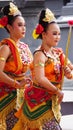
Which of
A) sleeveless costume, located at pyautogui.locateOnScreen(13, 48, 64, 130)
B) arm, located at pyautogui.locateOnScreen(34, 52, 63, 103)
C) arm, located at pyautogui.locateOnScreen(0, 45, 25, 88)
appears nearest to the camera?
arm, located at pyautogui.locateOnScreen(34, 52, 63, 103)

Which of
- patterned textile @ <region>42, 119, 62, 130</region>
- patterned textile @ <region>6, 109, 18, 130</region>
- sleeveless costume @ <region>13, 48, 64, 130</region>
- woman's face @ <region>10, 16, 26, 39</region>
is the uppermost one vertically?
woman's face @ <region>10, 16, 26, 39</region>

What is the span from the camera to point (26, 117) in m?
4.22

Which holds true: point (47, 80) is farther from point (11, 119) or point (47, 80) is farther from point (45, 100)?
point (11, 119)

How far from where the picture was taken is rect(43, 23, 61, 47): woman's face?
4.06 m

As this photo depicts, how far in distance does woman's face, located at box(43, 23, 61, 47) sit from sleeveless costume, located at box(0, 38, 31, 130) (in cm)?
35

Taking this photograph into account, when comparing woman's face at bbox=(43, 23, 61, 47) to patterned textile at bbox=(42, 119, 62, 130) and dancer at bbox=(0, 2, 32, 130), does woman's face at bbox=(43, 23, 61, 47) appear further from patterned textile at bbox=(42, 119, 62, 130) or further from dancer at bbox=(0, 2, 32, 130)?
patterned textile at bbox=(42, 119, 62, 130)

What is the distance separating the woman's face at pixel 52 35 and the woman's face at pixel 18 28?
1.02ft

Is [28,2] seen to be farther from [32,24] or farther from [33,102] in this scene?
[33,102]

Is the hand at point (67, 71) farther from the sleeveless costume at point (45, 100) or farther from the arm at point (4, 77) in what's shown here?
the arm at point (4, 77)

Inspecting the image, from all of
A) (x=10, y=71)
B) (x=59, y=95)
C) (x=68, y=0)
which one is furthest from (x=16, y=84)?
(x=68, y=0)

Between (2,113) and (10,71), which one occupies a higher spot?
(10,71)

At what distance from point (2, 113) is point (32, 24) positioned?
4.60 metres

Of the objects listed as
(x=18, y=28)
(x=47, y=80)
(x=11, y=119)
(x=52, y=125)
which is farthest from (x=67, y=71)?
(x=11, y=119)

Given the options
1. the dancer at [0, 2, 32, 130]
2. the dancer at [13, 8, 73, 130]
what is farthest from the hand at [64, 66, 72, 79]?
the dancer at [0, 2, 32, 130]
